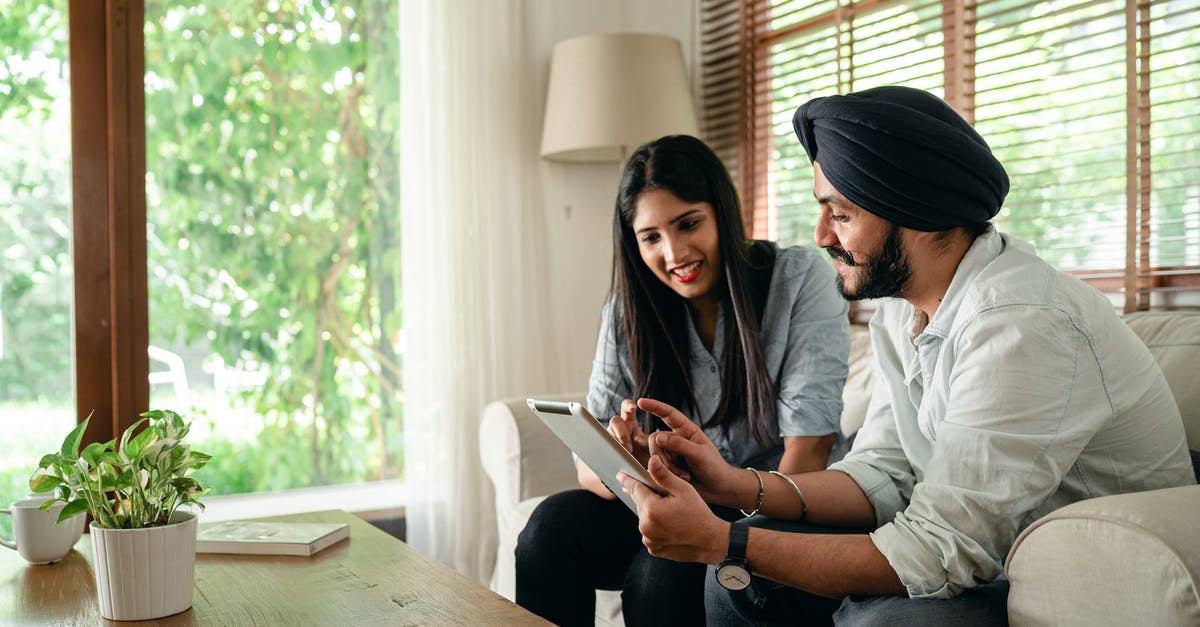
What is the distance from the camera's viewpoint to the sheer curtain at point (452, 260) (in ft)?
9.37

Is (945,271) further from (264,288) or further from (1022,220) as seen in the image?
(264,288)

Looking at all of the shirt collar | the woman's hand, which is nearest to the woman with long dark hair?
the woman's hand

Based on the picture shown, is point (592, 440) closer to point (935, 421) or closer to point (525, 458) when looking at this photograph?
point (935, 421)

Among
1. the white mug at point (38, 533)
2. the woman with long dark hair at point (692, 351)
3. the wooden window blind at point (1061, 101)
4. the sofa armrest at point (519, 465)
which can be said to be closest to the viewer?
the white mug at point (38, 533)

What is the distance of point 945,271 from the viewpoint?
1298mm

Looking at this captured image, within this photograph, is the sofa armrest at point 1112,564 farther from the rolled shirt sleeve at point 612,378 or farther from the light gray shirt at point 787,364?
the rolled shirt sleeve at point 612,378

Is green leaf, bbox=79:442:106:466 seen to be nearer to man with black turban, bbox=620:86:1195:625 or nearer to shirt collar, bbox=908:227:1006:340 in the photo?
man with black turban, bbox=620:86:1195:625

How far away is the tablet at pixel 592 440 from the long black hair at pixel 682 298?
41 centimetres

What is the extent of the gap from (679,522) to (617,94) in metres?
1.74

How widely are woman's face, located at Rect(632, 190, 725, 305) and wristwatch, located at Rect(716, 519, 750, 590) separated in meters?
0.67

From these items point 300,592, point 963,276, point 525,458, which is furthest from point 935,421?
point 525,458

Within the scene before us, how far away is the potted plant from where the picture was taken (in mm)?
1154

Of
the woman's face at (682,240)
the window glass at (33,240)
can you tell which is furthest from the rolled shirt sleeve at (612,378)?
the window glass at (33,240)

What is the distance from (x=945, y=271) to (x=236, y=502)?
7.16 ft
